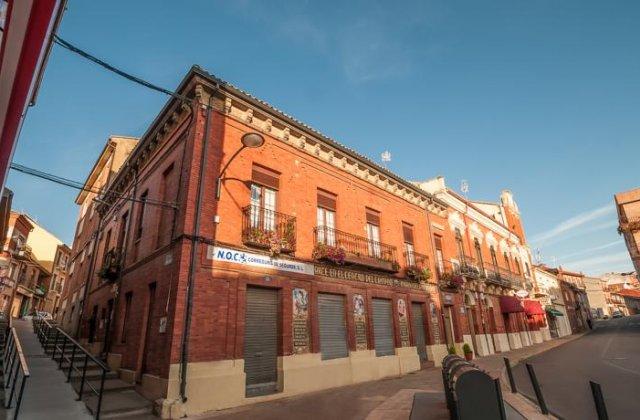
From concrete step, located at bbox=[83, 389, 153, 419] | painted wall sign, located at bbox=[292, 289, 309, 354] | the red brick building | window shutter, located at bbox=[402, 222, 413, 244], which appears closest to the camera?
concrete step, located at bbox=[83, 389, 153, 419]

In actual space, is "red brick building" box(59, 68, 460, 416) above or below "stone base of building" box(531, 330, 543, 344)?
above

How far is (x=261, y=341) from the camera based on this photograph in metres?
9.62

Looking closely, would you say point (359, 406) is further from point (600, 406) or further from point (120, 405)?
point (120, 405)

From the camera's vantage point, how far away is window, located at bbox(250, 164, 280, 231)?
1073 cm

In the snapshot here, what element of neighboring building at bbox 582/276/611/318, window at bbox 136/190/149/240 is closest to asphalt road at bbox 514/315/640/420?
window at bbox 136/190/149/240

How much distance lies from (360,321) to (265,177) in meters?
6.43

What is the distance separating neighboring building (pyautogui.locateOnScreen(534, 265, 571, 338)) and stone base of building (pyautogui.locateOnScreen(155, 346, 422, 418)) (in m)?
27.6

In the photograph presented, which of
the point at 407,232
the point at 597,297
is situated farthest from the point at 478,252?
the point at 597,297

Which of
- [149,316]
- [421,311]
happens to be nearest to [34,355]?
[149,316]

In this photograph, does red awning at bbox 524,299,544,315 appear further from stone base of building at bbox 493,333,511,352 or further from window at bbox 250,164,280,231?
window at bbox 250,164,280,231

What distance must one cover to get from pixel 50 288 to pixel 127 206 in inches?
1671

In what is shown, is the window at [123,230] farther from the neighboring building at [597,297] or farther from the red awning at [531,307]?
the neighboring building at [597,297]

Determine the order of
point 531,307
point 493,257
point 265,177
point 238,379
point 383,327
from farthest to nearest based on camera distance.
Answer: point 531,307
point 493,257
point 383,327
point 265,177
point 238,379

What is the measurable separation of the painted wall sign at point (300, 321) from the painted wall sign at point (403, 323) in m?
5.39
